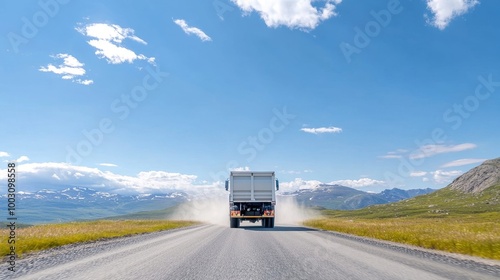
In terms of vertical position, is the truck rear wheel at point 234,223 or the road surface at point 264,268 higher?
the road surface at point 264,268

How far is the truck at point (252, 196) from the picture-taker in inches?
1294

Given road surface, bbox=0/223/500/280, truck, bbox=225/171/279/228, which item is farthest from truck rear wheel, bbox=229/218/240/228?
road surface, bbox=0/223/500/280

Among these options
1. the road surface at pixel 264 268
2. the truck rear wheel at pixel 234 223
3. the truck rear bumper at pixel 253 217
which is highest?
the road surface at pixel 264 268

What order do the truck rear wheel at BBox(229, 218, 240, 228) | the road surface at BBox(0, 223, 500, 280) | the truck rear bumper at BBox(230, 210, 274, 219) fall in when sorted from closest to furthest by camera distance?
the road surface at BBox(0, 223, 500, 280) < the truck rear bumper at BBox(230, 210, 274, 219) < the truck rear wheel at BBox(229, 218, 240, 228)

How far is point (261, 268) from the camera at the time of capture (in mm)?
8914

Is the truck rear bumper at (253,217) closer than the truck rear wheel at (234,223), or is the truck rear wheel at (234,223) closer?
the truck rear bumper at (253,217)

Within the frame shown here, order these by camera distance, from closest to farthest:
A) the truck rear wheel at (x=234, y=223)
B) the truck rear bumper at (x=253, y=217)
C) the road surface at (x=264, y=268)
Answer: the road surface at (x=264, y=268)
the truck rear bumper at (x=253, y=217)
the truck rear wheel at (x=234, y=223)

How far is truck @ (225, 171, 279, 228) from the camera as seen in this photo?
108ft

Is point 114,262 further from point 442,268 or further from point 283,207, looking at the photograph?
point 283,207

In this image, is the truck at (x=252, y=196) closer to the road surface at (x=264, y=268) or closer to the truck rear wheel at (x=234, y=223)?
the truck rear wheel at (x=234, y=223)

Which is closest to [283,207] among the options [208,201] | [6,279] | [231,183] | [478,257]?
[208,201]

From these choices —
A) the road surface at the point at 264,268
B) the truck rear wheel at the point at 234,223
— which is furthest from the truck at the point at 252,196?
the road surface at the point at 264,268

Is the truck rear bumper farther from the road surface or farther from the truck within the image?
the road surface

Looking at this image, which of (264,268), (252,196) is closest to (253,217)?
(252,196)
